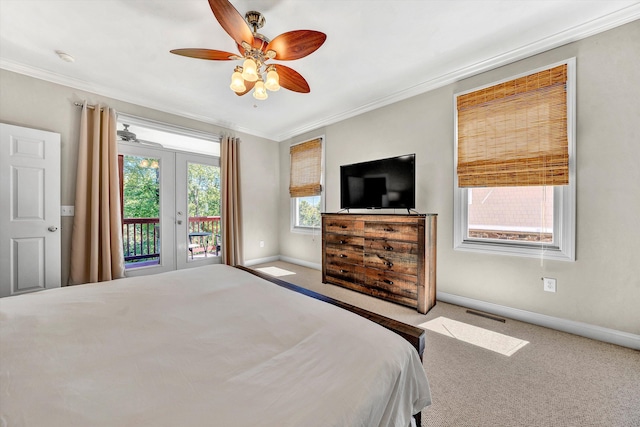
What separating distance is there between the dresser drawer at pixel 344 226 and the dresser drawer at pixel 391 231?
0.35 feet

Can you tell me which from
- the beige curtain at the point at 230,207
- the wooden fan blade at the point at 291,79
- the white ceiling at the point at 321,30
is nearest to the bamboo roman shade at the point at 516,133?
the white ceiling at the point at 321,30

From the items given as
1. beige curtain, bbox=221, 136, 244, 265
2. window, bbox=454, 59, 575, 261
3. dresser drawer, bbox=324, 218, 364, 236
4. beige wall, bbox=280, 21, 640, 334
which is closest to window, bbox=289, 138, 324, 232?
dresser drawer, bbox=324, 218, 364, 236

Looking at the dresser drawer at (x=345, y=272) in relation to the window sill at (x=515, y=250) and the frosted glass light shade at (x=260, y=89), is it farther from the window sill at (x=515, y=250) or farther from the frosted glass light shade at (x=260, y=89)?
the frosted glass light shade at (x=260, y=89)

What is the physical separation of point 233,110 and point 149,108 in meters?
1.17

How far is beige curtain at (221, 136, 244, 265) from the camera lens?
418 centimetres

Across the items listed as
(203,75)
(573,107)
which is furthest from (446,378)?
(203,75)

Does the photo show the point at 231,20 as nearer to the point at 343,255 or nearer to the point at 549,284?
the point at 343,255

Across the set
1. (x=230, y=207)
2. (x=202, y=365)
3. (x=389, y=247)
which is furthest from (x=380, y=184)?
(x=202, y=365)

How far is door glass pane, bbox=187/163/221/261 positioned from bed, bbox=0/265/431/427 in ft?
9.23

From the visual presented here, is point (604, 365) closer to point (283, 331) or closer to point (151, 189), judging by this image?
point (283, 331)

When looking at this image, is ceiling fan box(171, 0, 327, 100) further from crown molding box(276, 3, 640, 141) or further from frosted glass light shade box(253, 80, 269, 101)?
crown molding box(276, 3, 640, 141)

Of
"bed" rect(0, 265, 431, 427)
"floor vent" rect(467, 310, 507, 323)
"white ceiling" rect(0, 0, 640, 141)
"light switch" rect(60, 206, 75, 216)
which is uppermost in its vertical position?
"white ceiling" rect(0, 0, 640, 141)

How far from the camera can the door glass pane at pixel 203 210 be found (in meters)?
4.04

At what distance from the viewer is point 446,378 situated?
162 centimetres
